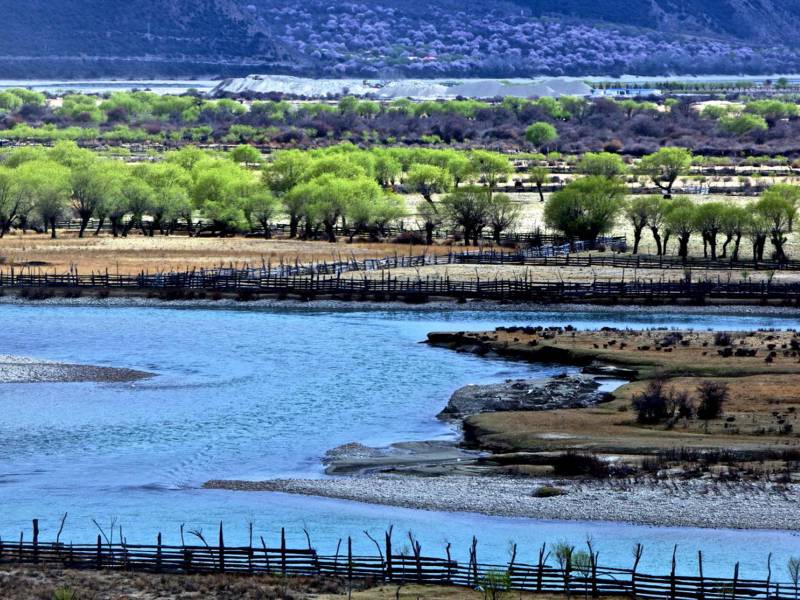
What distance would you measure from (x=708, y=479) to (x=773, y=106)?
153 metres

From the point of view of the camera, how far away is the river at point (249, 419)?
37969 millimetres

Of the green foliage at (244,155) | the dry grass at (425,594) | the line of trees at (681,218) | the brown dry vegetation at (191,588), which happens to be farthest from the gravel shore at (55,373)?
the green foliage at (244,155)

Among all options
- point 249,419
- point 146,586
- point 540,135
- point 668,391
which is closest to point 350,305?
point 249,419

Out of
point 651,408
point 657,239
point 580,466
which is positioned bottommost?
point 580,466

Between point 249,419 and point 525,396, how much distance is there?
27.6 ft

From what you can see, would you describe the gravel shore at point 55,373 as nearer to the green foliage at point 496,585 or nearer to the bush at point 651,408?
the bush at point 651,408

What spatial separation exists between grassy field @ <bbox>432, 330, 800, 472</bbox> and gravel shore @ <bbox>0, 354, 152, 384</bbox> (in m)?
13.1

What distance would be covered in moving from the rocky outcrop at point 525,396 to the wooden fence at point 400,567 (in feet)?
48.6

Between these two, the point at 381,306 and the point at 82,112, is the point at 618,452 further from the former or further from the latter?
the point at 82,112

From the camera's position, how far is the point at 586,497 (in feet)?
132

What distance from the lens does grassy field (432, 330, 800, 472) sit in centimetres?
4444

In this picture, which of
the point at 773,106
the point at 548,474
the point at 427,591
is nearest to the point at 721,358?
the point at 548,474

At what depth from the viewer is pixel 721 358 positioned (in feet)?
185

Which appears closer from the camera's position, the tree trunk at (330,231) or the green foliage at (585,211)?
the green foliage at (585,211)
